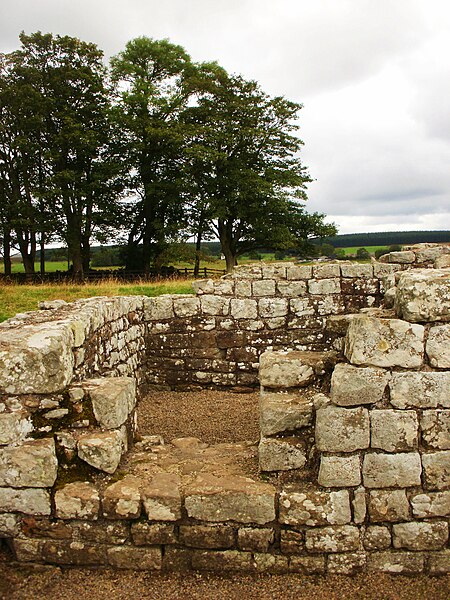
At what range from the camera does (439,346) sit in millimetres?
3742

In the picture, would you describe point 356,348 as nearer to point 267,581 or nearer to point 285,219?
point 267,581

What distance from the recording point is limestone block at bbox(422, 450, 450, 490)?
3.76 m

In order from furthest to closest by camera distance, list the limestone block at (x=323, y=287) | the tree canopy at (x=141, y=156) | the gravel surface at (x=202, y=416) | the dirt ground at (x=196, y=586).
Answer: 1. the tree canopy at (x=141, y=156)
2. the limestone block at (x=323, y=287)
3. the gravel surface at (x=202, y=416)
4. the dirt ground at (x=196, y=586)

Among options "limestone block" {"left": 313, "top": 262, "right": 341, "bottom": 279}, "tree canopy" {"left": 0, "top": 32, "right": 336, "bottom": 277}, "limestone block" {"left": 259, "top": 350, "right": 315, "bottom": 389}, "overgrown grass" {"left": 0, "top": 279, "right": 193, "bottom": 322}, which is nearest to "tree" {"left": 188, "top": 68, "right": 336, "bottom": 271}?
"tree canopy" {"left": 0, "top": 32, "right": 336, "bottom": 277}

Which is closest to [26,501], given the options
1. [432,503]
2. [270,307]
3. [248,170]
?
[432,503]

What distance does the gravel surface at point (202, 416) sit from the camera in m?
6.18

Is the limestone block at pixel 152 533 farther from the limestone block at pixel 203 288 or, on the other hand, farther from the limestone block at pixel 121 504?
the limestone block at pixel 203 288

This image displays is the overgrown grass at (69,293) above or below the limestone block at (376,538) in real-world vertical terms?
above

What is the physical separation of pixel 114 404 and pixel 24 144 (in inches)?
1055

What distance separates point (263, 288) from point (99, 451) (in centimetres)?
576

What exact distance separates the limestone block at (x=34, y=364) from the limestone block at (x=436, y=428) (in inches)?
117

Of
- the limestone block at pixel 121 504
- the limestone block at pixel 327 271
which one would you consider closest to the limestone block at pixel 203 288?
the limestone block at pixel 327 271

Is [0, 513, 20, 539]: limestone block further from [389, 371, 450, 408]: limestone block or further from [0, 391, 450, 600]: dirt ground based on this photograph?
[389, 371, 450, 408]: limestone block

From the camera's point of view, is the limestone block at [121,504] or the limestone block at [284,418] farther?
the limestone block at [284,418]
